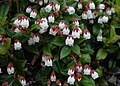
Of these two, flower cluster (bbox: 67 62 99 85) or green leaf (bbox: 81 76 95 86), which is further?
green leaf (bbox: 81 76 95 86)

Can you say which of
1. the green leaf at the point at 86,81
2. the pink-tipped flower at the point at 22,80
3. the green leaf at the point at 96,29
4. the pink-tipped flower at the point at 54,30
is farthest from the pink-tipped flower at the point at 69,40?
the green leaf at the point at 96,29

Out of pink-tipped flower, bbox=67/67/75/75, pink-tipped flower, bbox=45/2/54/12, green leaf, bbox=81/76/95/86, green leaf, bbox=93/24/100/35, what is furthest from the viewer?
green leaf, bbox=93/24/100/35

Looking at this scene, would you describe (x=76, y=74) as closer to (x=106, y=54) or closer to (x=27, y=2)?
(x=106, y=54)

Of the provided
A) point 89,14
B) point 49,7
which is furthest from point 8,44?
point 89,14

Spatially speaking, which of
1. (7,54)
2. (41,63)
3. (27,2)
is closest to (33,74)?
(41,63)

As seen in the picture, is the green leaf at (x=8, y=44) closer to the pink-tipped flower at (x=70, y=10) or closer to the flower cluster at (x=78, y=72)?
the flower cluster at (x=78, y=72)

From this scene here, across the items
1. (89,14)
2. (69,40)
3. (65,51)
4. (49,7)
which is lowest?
(65,51)

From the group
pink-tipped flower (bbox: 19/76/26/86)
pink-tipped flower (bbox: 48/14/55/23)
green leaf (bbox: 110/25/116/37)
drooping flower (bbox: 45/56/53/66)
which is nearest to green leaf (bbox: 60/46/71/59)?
drooping flower (bbox: 45/56/53/66)

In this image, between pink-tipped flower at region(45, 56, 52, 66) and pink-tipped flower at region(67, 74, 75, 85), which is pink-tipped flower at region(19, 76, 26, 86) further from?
pink-tipped flower at region(67, 74, 75, 85)

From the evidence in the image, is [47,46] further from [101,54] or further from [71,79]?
[101,54]
